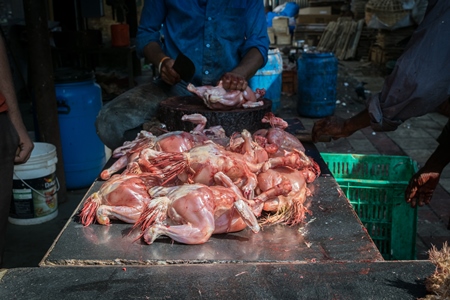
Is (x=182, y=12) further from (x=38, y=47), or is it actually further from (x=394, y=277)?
(x=394, y=277)

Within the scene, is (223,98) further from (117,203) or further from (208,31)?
(117,203)

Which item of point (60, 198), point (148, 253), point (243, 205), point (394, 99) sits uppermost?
point (394, 99)

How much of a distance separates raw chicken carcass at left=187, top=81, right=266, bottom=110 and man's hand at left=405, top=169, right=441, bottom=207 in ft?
3.89

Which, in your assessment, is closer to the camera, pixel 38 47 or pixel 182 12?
pixel 182 12

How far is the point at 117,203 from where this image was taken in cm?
243

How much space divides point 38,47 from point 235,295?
4.28m

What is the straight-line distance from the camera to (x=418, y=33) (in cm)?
310

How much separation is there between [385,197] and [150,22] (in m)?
2.55

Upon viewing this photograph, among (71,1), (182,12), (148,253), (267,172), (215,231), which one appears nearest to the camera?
(148,253)

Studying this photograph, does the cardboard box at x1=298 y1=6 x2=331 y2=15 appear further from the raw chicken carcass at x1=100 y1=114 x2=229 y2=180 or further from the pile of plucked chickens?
the pile of plucked chickens

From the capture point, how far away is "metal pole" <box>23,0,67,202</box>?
517 cm

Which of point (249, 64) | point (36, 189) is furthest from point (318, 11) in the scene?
point (36, 189)

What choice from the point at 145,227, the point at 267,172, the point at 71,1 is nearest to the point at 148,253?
the point at 145,227

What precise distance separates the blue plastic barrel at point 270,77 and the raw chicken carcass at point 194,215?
6258 mm
